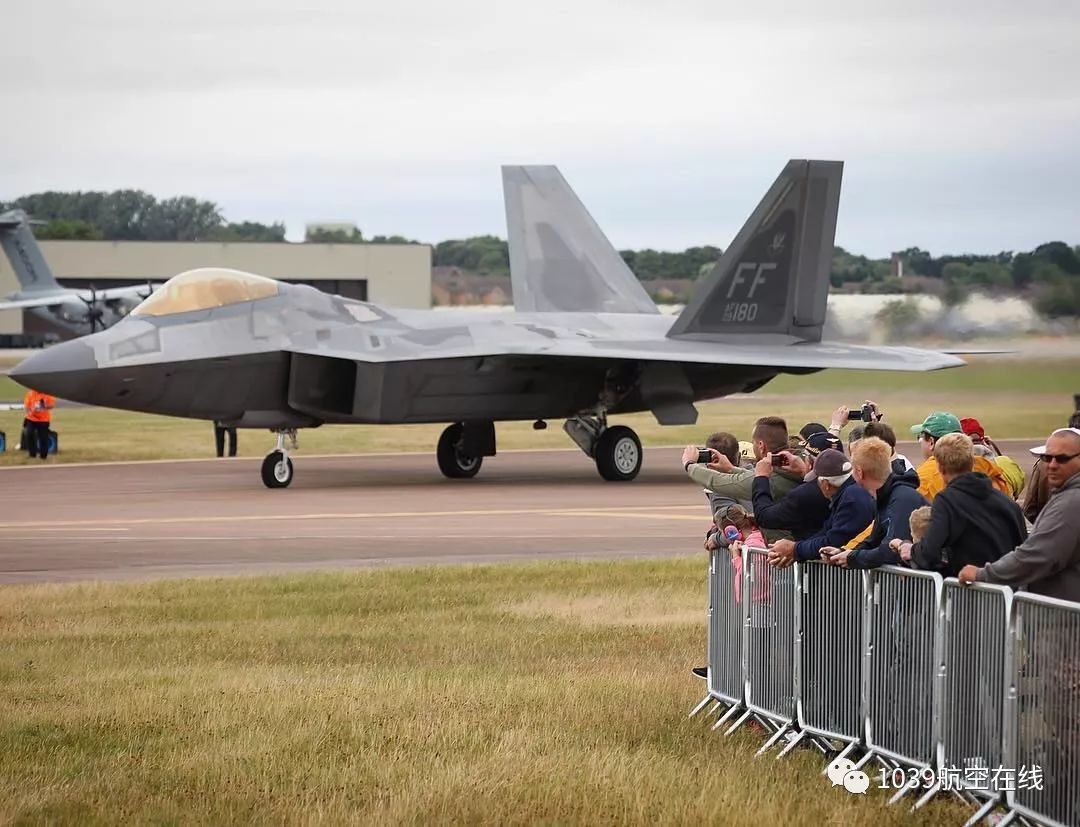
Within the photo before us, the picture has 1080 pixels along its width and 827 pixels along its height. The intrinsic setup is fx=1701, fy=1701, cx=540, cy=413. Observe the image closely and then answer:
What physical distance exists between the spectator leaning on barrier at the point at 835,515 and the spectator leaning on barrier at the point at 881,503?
2.4 inches

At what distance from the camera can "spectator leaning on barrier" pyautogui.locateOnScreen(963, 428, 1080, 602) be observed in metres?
6.43

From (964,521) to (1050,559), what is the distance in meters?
0.58

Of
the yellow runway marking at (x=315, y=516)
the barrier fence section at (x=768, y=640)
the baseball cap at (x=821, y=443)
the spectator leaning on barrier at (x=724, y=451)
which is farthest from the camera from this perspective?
the yellow runway marking at (x=315, y=516)

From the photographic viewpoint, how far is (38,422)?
3008 centimetres

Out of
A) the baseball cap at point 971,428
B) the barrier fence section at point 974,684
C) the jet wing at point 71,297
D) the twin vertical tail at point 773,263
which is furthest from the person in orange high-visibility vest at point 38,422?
the jet wing at point 71,297

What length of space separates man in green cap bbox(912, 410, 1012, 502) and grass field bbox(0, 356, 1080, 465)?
2136 centimetres

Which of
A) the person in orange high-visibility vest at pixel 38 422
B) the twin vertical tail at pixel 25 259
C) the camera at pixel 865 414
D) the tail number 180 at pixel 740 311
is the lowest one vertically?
the person in orange high-visibility vest at pixel 38 422

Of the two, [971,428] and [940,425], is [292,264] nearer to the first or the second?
[971,428]

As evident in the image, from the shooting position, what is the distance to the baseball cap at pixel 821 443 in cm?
903

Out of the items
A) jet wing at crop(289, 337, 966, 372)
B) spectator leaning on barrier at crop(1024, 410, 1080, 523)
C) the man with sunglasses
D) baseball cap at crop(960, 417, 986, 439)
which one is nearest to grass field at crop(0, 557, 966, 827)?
the man with sunglasses

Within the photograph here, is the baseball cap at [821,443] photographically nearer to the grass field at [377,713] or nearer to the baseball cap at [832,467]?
the baseball cap at [832,467]

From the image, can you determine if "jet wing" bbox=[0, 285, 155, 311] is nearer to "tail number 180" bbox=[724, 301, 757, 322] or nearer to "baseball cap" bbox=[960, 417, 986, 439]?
"tail number 180" bbox=[724, 301, 757, 322]

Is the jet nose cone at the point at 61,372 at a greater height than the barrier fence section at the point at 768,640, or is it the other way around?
the jet nose cone at the point at 61,372

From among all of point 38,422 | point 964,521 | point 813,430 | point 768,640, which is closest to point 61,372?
point 38,422
